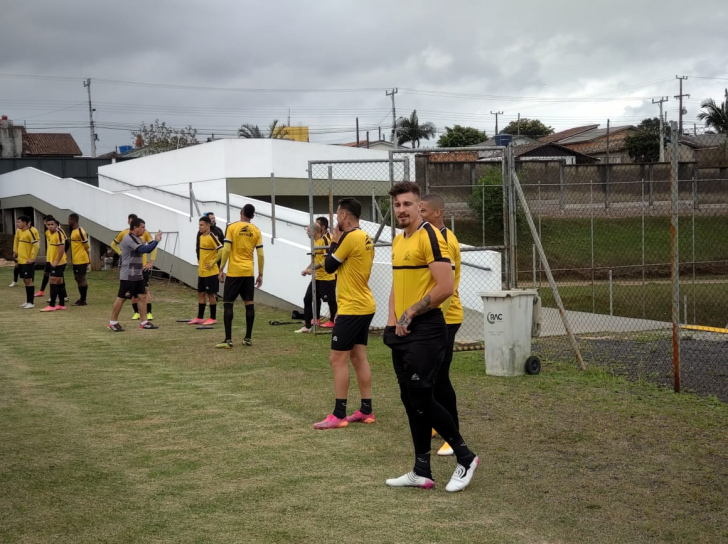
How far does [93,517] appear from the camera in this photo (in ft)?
15.9

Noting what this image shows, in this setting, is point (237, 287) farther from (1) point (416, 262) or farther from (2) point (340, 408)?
(1) point (416, 262)

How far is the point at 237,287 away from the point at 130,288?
3178mm

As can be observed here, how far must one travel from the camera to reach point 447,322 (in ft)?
21.4

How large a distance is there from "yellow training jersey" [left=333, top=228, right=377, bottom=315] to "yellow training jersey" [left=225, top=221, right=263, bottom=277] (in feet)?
14.7

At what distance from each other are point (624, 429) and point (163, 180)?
27180 mm

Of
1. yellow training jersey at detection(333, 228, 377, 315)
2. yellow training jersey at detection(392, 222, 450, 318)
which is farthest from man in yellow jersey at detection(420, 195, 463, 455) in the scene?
yellow training jersey at detection(333, 228, 377, 315)

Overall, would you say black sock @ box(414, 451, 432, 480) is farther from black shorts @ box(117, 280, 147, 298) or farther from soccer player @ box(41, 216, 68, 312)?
soccer player @ box(41, 216, 68, 312)

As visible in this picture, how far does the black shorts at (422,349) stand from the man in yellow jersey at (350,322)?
180 centimetres

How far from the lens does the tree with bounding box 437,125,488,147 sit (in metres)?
69.2

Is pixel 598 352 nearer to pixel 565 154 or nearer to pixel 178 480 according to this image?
pixel 178 480

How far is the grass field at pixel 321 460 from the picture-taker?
468 cm

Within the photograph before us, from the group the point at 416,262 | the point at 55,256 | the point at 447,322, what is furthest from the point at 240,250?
the point at 55,256

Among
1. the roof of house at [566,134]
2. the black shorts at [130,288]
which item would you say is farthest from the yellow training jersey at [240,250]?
the roof of house at [566,134]

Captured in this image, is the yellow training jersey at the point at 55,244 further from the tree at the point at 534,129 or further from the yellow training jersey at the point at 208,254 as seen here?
the tree at the point at 534,129
